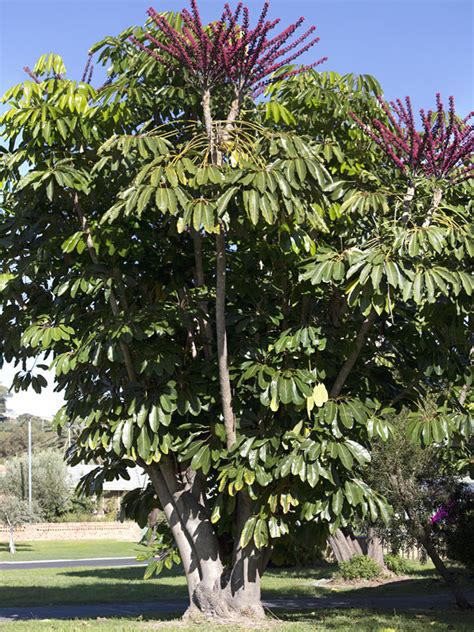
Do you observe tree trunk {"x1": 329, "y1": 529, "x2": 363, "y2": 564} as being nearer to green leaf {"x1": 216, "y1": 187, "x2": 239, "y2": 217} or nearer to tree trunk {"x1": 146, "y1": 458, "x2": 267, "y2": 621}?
tree trunk {"x1": 146, "y1": 458, "x2": 267, "y2": 621}

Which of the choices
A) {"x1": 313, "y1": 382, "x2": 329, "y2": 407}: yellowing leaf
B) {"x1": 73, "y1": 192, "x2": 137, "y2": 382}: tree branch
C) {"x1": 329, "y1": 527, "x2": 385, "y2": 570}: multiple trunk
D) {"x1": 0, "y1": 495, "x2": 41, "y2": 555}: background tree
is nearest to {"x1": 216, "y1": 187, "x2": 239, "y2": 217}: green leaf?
{"x1": 73, "y1": 192, "x2": 137, "y2": 382}: tree branch

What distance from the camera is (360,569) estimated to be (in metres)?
18.9

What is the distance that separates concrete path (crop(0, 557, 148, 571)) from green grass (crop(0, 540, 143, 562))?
2.33ft

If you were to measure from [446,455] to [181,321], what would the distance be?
5.03 meters

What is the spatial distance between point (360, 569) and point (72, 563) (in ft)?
49.9

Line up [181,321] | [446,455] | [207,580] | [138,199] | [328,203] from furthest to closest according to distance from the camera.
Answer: [446,455]
[207,580]
[181,321]
[328,203]
[138,199]

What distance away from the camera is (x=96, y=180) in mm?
9508

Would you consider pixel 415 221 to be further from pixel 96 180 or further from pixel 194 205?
pixel 96 180

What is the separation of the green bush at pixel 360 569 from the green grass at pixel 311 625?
6996mm

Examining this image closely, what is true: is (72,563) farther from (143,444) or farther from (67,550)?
(143,444)

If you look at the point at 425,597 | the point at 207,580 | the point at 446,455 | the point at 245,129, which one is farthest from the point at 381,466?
the point at 245,129

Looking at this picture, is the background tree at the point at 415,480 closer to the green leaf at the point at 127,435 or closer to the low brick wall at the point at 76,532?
the green leaf at the point at 127,435

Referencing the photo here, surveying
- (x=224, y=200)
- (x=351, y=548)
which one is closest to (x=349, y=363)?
(x=224, y=200)

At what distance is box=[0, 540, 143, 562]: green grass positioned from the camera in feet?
112
